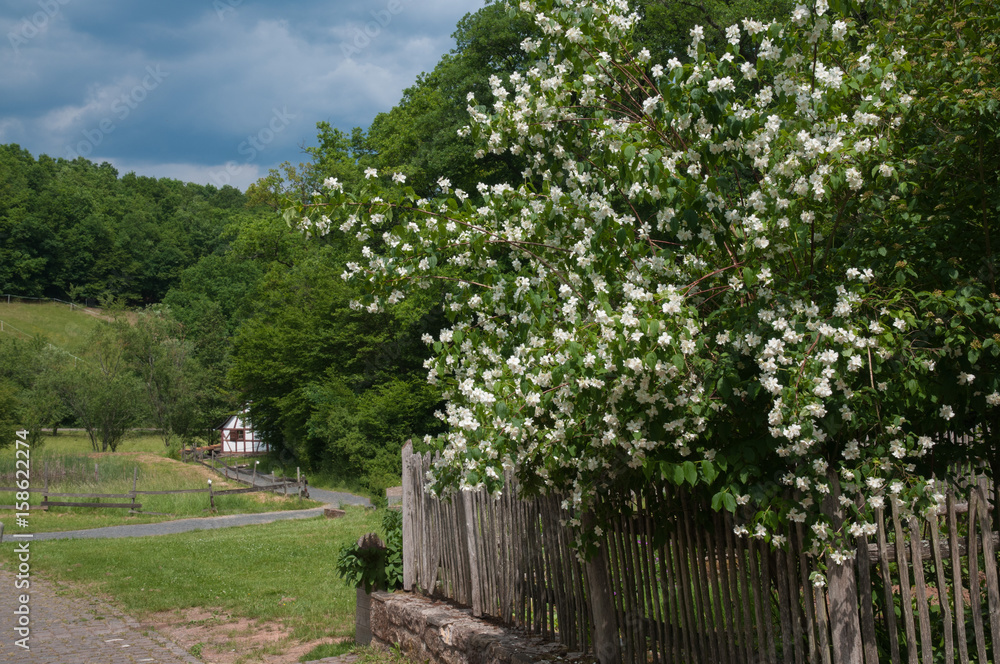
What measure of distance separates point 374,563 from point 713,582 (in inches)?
178

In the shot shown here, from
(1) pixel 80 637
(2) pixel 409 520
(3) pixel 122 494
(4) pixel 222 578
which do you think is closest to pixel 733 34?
(2) pixel 409 520

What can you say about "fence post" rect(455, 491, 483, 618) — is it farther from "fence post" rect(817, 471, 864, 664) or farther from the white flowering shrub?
"fence post" rect(817, 471, 864, 664)

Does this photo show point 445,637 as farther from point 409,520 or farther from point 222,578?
point 222,578

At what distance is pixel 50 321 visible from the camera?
82.8 meters

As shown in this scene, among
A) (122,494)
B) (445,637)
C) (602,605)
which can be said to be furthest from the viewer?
(122,494)

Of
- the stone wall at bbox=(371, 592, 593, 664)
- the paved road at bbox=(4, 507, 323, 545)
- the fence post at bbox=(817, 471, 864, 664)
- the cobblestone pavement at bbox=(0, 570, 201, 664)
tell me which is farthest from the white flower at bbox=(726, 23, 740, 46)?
the paved road at bbox=(4, 507, 323, 545)

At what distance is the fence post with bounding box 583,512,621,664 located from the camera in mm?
4980

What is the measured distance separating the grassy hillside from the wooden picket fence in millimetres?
79283

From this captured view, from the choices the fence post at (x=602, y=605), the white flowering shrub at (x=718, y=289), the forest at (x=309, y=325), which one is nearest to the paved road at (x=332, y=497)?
the forest at (x=309, y=325)

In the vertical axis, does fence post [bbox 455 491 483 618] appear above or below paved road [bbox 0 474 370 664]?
above

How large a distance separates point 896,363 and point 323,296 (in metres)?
34.6

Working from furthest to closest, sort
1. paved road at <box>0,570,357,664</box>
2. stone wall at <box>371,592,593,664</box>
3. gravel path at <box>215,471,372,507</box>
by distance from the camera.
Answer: gravel path at <box>215,471,372,507</box> → paved road at <box>0,570,357,664</box> → stone wall at <box>371,592,593,664</box>

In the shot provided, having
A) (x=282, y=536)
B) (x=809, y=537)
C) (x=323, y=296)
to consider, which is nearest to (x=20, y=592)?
(x=282, y=536)

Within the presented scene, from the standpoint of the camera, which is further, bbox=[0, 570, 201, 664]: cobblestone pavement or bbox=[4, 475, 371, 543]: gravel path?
bbox=[4, 475, 371, 543]: gravel path
